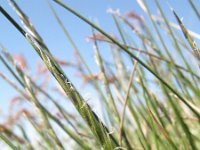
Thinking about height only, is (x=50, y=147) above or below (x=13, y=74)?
below

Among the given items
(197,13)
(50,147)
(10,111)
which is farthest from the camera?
(10,111)

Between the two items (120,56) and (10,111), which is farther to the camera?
(10,111)

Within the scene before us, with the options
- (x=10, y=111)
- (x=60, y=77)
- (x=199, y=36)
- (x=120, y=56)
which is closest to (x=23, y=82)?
(x=60, y=77)

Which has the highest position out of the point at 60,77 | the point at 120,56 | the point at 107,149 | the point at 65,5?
the point at 120,56

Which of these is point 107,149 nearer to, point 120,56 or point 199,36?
point 199,36

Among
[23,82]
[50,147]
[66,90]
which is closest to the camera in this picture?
[66,90]

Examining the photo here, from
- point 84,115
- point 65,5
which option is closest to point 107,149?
point 84,115

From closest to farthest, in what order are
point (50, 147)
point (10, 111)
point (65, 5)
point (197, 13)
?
1. point (65, 5)
2. point (197, 13)
3. point (50, 147)
4. point (10, 111)

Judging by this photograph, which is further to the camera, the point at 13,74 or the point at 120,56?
the point at 120,56

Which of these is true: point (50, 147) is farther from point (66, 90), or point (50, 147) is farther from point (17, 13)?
point (66, 90)
